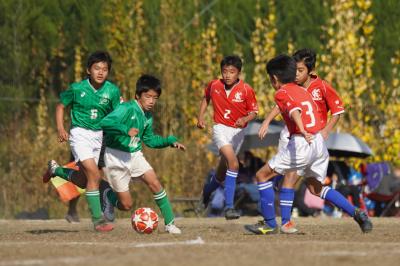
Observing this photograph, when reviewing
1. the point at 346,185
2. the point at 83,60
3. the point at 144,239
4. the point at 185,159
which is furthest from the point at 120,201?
the point at 83,60

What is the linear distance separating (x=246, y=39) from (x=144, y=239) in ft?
70.9

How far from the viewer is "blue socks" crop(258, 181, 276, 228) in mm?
13273

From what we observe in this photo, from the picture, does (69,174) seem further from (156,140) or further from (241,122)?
(241,122)

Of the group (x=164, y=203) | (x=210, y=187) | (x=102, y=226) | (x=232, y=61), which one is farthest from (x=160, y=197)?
(x=210, y=187)

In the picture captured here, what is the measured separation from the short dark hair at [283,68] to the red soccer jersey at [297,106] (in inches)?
4.9

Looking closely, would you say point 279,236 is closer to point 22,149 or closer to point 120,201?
point 120,201

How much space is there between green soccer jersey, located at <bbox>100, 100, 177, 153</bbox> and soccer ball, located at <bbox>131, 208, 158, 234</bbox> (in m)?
0.68

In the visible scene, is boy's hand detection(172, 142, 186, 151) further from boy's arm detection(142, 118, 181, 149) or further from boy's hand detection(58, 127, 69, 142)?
boy's hand detection(58, 127, 69, 142)

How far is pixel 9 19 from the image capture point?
1089 inches

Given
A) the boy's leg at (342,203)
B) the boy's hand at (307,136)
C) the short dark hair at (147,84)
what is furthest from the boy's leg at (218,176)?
the boy's hand at (307,136)

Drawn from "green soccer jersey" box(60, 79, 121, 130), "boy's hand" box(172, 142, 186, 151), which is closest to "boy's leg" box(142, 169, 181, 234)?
"boy's hand" box(172, 142, 186, 151)

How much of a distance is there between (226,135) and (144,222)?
3.06m

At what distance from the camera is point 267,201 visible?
13.3 m

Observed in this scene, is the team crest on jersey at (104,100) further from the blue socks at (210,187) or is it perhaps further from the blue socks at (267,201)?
the blue socks at (210,187)
